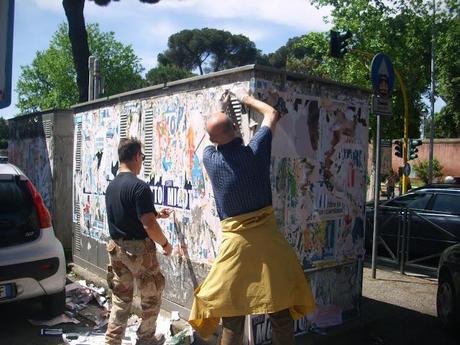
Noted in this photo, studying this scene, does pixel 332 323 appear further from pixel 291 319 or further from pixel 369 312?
pixel 291 319

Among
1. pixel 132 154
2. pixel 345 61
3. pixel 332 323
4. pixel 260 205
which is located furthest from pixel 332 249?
pixel 345 61

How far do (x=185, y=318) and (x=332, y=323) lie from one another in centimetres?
143

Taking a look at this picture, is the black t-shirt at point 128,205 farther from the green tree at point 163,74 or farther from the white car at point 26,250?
the green tree at point 163,74

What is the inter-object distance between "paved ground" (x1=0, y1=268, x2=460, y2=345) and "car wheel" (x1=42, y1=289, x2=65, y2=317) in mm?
182

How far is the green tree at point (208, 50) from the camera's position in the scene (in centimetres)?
6200

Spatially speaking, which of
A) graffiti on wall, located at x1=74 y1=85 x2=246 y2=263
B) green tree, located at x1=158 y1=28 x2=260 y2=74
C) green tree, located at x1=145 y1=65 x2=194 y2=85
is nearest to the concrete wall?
graffiti on wall, located at x1=74 y1=85 x2=246 y2=263

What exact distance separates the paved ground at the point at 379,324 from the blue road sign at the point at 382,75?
274 centimetres

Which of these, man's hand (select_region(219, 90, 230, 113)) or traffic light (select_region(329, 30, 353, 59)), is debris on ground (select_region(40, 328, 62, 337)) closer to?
man's hand (select_region(219, 90, 230, 113))

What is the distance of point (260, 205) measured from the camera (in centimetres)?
327

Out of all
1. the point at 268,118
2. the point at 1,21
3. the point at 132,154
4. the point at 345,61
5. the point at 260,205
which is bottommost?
the point at 260,205

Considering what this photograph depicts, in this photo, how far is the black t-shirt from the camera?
3.97 metres

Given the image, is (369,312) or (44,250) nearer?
(44,250)

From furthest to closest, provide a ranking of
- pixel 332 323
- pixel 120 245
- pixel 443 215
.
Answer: pixel 443 215, pixel 332 323, pixel 120 245

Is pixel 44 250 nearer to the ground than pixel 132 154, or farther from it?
nearer to the ground
